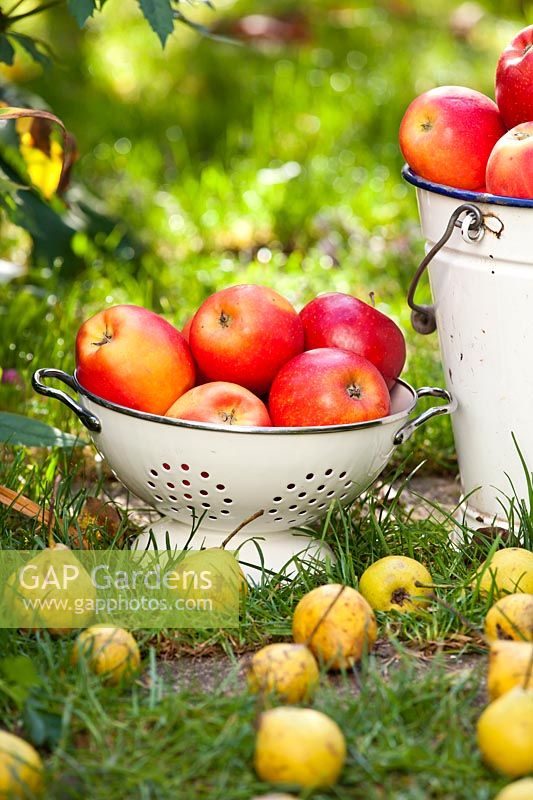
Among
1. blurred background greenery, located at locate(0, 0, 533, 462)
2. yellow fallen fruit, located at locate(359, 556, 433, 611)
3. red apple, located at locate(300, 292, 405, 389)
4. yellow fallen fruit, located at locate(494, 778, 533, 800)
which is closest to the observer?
yellow fallen fruit, located at locate(494, 778, 533, 800)

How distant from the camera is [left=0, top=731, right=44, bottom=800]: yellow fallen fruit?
59.1 inches

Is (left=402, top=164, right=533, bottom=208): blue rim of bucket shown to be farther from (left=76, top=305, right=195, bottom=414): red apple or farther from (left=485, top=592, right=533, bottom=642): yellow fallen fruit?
(left=485, top=592, right=533, bottom=642): yellow fallen fruit

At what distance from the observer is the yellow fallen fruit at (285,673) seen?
5.60ft

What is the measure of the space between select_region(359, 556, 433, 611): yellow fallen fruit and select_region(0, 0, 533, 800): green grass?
0.12ft

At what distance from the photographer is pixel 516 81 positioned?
222 cm

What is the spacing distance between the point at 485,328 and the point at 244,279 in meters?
1.59

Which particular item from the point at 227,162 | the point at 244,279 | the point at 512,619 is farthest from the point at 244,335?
the point at 227,162

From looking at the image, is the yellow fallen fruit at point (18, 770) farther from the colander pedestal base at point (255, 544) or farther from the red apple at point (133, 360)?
the red apple at point (133, 360)

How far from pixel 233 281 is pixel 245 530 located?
1.66 meters

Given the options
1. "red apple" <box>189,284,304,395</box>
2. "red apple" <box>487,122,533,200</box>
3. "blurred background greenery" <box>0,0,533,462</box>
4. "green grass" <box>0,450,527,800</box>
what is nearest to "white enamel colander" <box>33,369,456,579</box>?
"green grass" <box>0,450,527,800</box>

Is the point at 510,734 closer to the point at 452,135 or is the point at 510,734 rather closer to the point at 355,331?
the point at 355,331

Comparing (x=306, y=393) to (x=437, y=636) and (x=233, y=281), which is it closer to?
(x=437, y=636)

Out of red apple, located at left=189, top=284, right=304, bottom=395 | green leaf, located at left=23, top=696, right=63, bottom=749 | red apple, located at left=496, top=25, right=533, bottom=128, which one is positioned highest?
red apple, located at left=496, top=25, right=533, bottom=128

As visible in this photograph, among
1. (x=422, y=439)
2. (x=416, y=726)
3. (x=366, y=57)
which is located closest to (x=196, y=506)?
(x=416, y=726)
